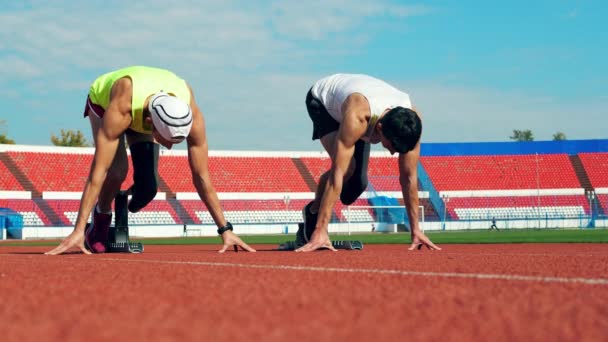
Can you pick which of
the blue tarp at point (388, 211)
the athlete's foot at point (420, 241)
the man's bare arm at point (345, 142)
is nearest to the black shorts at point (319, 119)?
the man's bare arm at point (345, 142)

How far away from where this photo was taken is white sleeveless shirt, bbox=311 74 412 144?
24.2 ft

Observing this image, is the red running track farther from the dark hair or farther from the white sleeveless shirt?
the white sleeveless shirt

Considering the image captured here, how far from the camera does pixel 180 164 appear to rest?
149 feet

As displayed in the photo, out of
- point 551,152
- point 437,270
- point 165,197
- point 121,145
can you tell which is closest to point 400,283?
point 437,270

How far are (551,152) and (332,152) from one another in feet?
143

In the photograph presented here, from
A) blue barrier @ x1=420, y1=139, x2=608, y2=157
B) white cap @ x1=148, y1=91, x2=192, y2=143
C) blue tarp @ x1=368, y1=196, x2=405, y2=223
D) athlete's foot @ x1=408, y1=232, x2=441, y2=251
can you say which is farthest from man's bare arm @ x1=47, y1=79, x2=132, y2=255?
blue barrier @ x1=420, y1=139, x2=608, y2=157

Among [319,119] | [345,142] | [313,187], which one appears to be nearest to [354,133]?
[345,142]

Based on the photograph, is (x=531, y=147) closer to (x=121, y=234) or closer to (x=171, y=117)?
(x=121, y=234)

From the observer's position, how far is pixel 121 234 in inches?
324

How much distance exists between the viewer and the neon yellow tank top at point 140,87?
22.7 ft

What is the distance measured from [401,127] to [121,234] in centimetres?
302

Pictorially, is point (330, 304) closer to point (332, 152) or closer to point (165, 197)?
point (332, 152)

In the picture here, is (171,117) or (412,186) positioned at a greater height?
(171,117)

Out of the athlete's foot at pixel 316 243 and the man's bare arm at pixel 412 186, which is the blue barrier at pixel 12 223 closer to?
the man's bare arm at pixel 412 186
